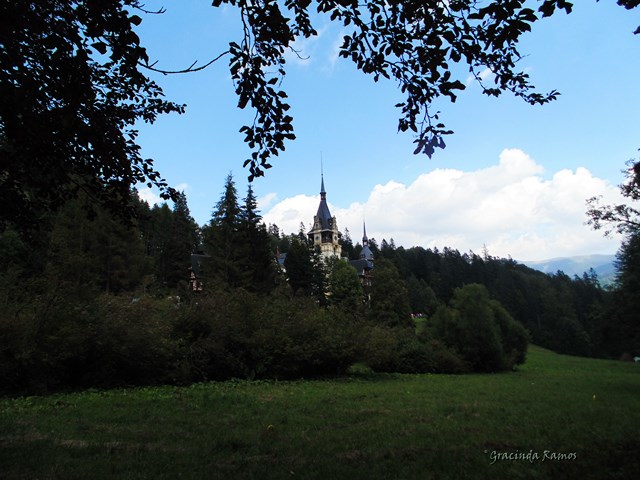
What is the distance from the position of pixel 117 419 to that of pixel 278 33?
Result: 697cm

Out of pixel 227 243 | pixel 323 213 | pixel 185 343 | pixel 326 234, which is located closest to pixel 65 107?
pixel 185 343

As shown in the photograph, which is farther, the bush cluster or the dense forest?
the dense forest

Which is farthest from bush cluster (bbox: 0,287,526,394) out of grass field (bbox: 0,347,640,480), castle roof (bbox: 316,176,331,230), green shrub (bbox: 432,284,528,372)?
castle roof (bbox: 316,176,331,230)

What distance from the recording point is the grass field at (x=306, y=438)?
468cm

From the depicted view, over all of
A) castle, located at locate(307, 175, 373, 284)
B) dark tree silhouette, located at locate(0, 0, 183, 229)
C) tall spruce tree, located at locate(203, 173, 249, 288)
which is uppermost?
castle, located at locate(307, 175, 373, 284)

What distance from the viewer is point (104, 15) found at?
10.8 feet

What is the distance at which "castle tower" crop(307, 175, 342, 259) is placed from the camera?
10094 cm

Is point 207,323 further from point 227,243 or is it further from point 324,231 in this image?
point 324,231

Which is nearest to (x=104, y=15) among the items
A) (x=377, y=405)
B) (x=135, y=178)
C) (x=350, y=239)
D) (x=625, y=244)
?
(x=135, y=178)

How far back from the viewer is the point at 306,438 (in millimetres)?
6254

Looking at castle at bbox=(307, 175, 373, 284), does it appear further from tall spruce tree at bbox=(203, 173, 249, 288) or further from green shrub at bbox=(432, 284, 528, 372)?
green shrub at bbox=(432, 284, 528, 372)

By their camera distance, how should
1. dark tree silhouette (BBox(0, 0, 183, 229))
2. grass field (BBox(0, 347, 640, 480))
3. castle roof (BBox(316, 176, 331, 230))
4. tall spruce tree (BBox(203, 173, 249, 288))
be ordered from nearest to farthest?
dark tree silhouette (BBox(0, 0, 183, 229)) → grass field (BBox(0, 347, 640, 480)) → tall spruce tree (BBox(203, 173, 249, 288)) → castle roof (BBox(316, 176, 331, 230))

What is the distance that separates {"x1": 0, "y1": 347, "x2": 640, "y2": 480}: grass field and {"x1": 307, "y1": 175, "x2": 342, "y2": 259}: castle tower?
89.3m

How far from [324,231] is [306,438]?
9545cm
